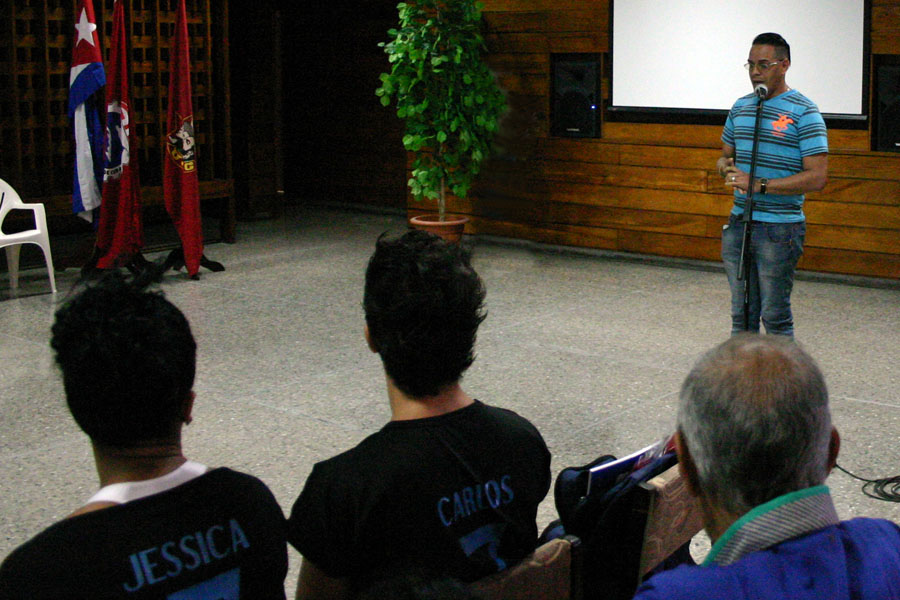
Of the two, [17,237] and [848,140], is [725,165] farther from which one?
[17,237]

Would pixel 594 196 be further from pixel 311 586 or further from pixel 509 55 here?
pixel 311 586

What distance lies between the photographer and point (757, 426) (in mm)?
1284

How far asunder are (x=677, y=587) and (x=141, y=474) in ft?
2.44

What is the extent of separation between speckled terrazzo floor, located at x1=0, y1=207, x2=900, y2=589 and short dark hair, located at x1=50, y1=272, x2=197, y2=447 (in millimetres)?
1630

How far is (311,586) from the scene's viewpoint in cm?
179

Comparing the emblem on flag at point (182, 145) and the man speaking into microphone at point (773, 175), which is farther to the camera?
the emblem on flag at point (182, 145)

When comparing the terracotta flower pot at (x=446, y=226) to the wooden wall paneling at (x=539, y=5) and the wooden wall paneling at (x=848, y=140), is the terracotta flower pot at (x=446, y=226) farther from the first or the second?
the wooden wall paneling at (x=848, y=140)

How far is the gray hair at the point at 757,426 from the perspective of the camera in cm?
129

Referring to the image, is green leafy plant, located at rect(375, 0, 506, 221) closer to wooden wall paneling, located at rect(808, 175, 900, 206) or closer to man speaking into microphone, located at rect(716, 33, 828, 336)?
wooden wall paneling, located at rect(808, 175, 900, 206)

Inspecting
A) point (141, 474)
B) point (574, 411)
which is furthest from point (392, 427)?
point (574, 411)

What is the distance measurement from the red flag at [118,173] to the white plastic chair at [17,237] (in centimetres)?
44

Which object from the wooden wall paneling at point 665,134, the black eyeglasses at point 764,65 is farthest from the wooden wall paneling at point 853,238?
the black eyeglasses at point 764,65

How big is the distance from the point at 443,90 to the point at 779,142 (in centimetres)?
389

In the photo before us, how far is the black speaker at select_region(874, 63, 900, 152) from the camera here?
665 centimetres
